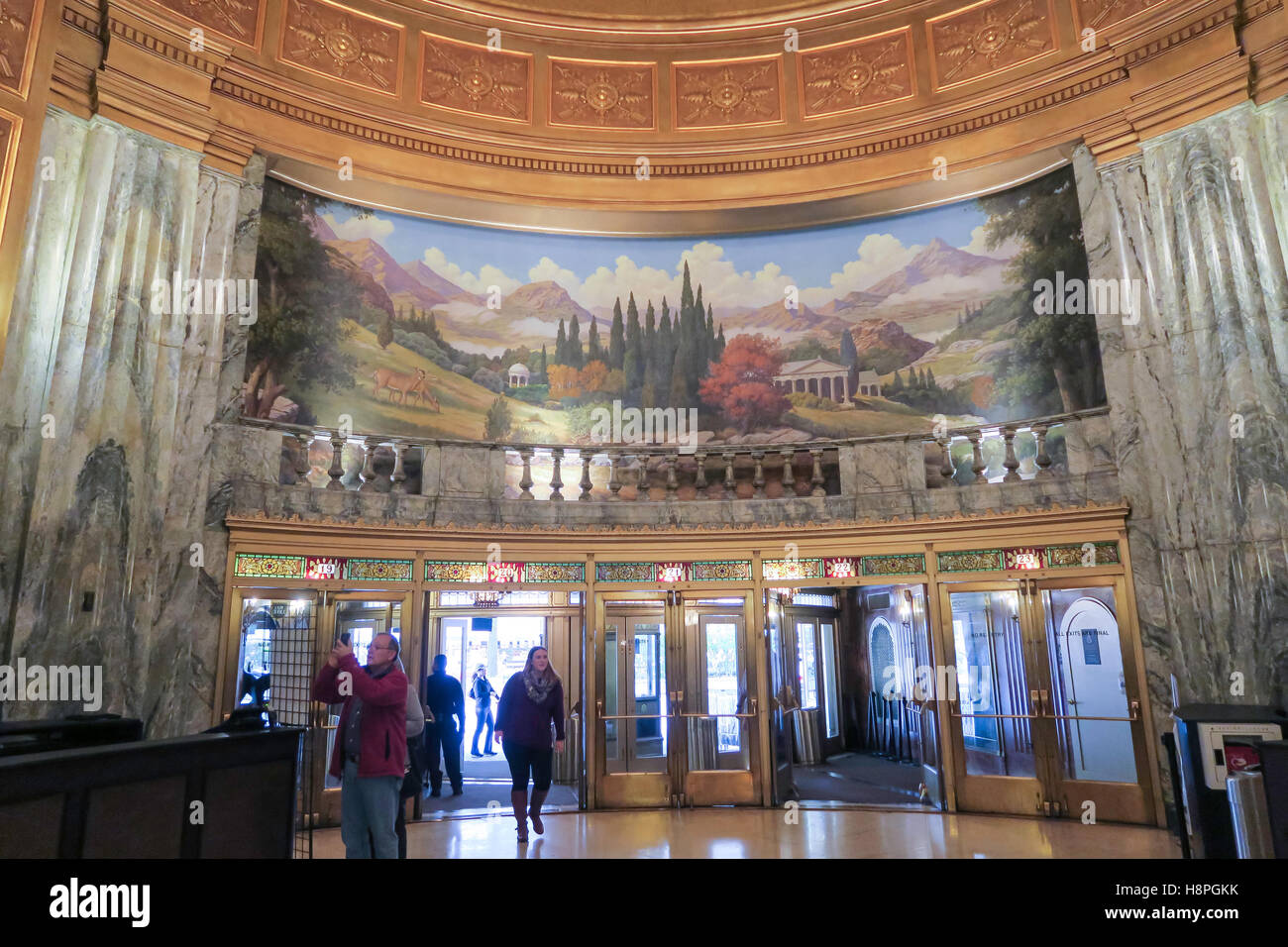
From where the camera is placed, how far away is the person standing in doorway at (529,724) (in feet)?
23.0

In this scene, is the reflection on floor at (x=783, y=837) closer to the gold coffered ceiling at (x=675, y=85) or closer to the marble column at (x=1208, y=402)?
the marble column at (x=1208, y=402)

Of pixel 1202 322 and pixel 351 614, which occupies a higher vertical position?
pixel 1202 322

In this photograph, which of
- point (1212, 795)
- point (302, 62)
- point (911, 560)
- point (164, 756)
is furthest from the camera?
point (302, 62)

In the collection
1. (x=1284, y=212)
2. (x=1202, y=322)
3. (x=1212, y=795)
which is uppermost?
(x=1284, y=212)

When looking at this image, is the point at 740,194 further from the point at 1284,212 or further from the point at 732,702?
the point at 732,702

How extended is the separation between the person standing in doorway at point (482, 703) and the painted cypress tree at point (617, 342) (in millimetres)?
4536

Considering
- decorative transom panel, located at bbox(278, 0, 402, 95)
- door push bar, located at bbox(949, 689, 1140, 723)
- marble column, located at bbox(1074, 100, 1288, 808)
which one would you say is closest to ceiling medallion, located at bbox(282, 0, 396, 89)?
decorative transom panel, located at bbox(278, 0, 402, 95)

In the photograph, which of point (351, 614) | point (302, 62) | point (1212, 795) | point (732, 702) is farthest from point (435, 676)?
point (302, 62)

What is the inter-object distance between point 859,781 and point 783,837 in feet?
10.3

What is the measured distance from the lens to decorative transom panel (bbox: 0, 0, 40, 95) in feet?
Answer: 21.7

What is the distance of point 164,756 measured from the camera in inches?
155

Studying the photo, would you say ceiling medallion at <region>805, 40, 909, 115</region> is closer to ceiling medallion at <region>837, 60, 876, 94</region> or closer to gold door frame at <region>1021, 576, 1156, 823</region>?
ceiling medallion at <region>837, 60, 876, 94</region>

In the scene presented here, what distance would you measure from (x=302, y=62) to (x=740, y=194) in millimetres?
5708

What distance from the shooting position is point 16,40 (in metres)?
6.76
